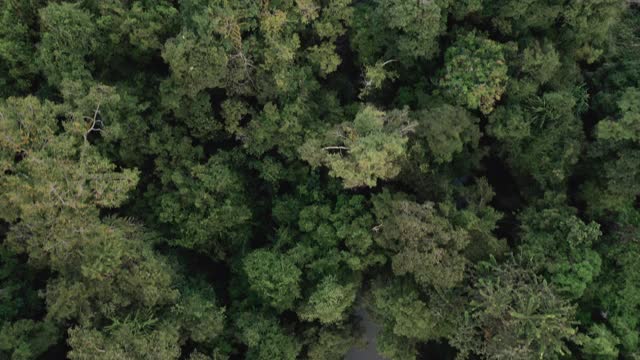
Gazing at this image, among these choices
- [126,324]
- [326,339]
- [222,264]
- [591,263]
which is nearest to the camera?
[126,324]

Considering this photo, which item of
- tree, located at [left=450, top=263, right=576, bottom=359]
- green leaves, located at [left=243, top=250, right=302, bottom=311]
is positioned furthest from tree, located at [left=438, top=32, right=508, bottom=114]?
green leaves, located at [left=243, top=250, right=302, bottom=311]

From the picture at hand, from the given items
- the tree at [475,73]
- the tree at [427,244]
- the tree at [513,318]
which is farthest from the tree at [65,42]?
the tree at [513,318]

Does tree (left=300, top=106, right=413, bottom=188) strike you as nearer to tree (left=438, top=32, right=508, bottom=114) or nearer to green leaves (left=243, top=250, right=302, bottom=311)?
tree (left=438, top=32, right=508, bottom=114)

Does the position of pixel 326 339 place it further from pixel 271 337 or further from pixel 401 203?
pixel 401 203

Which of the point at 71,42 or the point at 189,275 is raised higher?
the point at 71,42

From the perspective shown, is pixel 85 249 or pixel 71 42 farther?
pixel 71 42

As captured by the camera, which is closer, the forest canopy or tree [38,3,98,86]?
the forest canopy

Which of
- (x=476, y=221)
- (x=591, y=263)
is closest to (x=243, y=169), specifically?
(x=476, y=221)

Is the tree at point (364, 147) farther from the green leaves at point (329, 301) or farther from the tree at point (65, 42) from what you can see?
the tree at point (65, 42)

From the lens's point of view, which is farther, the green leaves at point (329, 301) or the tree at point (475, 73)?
the tree at point (475, 73)
